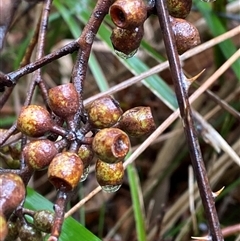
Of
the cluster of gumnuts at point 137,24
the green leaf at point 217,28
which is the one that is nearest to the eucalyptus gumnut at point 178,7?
the cluster of gumnuts at point 137,24

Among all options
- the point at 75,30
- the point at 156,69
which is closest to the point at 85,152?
the point at 156,69

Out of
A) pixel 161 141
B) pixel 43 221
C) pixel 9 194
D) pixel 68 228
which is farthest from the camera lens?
pixel 161 141

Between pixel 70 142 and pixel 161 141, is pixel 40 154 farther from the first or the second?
pixel 161 141

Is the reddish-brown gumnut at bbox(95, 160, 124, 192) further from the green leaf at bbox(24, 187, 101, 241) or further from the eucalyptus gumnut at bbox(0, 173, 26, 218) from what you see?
the green leaf at bbox(24, 187, 101, 241)

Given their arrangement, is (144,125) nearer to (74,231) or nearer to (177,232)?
(74,231)

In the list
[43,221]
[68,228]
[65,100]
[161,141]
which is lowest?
[161,141]

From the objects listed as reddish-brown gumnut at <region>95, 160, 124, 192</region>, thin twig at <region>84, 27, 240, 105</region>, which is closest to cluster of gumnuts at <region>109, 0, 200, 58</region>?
reddish-brown gumnut at <region>95, 160, 124, 192</region>

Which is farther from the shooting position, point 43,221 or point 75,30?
point 75,30

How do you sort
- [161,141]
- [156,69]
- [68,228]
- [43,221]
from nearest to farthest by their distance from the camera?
1. [43,221]
2. [68,228]
3. [156,69]
4. [161,141]
